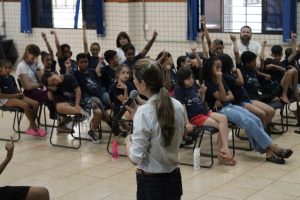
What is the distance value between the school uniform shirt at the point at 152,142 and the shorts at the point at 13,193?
1150 millimetres

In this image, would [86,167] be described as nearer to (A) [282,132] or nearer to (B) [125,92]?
(B) [125,92]

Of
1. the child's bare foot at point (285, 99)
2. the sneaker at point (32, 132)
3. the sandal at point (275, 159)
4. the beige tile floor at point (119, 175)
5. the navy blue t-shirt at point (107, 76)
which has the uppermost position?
the navy blue t-shirt at point (107, 76)

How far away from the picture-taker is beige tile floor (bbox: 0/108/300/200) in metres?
5.21

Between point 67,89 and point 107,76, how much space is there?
0.73 meters

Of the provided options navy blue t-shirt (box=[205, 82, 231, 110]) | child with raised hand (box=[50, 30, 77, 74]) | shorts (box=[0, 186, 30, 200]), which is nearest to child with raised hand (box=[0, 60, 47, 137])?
child with raised hand (box=[50, 30, 77, 74])

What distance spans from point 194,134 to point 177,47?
5.80 metres

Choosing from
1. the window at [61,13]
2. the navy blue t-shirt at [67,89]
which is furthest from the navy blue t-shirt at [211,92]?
the window at [61,13]

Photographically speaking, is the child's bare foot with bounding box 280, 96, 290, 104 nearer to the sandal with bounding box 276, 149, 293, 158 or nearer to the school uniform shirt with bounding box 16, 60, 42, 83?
the sandal with bounding box 276, 149, 293, 158

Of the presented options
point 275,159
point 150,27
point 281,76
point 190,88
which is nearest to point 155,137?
point 190,88

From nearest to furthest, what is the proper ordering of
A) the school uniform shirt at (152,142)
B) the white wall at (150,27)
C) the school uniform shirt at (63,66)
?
the school uniform shirt at (152,142) → the school uniform shirt at (63,66) → the white wall at (150,27)

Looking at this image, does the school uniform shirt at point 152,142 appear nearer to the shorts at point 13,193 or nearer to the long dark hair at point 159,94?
the long dark hair at point 159,94

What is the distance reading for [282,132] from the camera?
7.33 m

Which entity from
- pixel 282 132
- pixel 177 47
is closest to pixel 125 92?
pixel 282 132

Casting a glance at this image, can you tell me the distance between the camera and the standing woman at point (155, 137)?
315 centimetres
